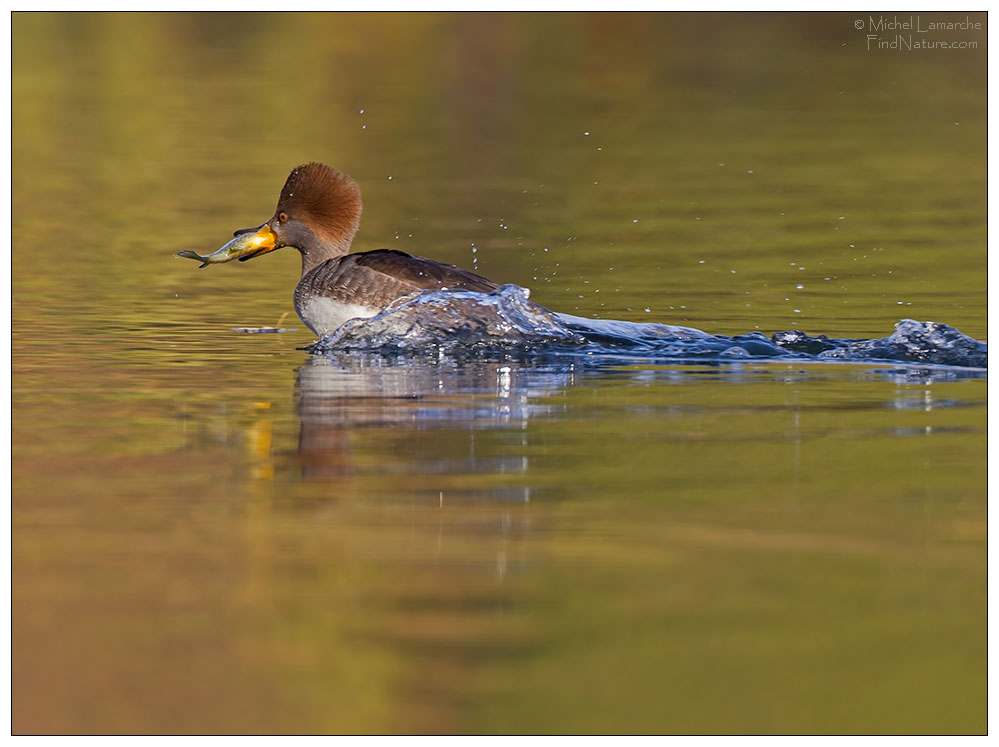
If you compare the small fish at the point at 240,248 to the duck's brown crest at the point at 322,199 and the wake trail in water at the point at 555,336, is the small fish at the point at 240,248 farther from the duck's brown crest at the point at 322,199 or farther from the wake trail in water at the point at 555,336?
the wake trail in water at the point at 555,336

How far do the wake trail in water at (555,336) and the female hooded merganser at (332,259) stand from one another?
0.13 m

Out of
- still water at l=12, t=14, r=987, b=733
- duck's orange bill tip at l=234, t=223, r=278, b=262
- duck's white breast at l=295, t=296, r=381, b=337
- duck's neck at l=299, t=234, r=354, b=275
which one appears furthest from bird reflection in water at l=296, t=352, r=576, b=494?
duck's orange bill tip at l=234, t=223, r=278, b=262

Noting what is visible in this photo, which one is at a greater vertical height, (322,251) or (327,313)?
(322,251)

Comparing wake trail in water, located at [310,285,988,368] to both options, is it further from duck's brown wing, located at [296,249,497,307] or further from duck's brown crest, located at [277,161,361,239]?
duck's brown crest, located at [277,161,361,239]

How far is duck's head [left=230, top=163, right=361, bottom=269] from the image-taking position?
33.1ft

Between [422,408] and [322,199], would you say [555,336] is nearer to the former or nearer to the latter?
[422,408]

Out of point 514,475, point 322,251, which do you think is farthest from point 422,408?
point 322,251

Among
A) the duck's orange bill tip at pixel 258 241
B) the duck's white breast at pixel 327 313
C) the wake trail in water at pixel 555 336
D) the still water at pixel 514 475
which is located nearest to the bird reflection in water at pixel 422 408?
the still water at pixel 514 475

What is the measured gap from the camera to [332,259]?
32.2ft

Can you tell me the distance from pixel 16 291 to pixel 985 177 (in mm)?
8876

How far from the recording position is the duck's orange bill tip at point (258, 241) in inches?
400

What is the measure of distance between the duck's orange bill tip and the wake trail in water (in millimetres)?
1300

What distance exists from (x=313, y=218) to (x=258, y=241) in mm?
373

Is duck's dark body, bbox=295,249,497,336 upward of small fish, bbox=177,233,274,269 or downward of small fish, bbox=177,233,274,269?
downward
